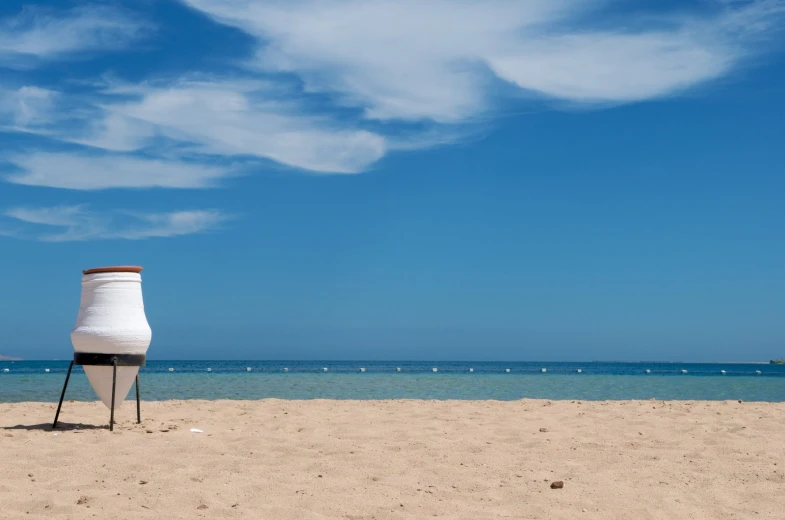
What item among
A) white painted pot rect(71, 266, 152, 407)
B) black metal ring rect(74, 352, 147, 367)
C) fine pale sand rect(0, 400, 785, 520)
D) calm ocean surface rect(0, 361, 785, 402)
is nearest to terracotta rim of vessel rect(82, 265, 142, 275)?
white painted pot rect(71, 266, 152, 407)

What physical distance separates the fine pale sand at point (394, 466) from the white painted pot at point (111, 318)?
1009 mm

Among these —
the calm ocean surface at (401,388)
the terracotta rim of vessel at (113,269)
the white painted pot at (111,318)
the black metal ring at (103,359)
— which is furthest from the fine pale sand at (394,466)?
the calm ocean surface at (401,388)

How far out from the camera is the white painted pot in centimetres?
887

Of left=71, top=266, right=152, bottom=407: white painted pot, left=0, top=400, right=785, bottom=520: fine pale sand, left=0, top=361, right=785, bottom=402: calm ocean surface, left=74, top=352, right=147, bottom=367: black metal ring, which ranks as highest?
left=71, top=266, right=152, bottom=407: white painted pot

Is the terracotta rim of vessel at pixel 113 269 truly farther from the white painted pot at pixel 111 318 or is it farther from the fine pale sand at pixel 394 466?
the fine pale sand at pixel 394 466

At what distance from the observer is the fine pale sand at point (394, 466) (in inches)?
209

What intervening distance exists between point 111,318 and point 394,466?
440 cm

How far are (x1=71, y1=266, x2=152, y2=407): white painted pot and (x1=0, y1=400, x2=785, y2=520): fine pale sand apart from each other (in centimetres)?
101

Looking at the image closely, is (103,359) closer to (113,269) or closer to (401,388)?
(113,269)

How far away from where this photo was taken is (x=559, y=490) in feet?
19.2

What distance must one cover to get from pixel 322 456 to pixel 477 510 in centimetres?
235

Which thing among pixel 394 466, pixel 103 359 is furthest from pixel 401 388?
pixel 394 466

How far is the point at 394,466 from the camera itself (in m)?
6.72

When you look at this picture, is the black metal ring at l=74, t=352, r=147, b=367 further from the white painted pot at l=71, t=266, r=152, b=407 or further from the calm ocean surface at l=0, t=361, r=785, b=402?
the calm ocean surface at l=0, t=361, r=785, b=402
